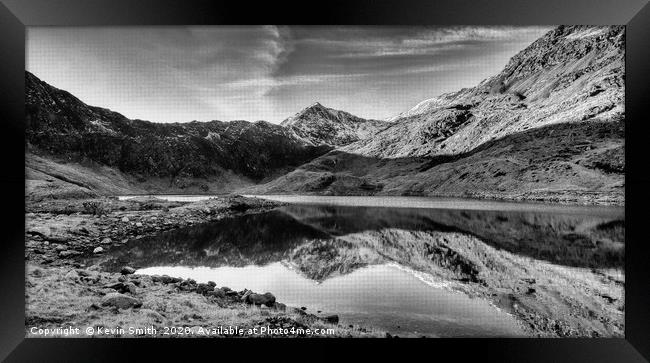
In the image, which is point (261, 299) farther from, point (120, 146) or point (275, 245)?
point (120, 146)

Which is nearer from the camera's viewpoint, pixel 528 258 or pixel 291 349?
pixel 291 349

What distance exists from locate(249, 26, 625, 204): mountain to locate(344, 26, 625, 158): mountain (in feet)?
1.45

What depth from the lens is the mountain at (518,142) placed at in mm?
83812

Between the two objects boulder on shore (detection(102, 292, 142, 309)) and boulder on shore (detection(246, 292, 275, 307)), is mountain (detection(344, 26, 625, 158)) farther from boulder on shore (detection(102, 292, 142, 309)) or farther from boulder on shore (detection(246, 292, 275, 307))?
boulder on shore (detection(102, 292, 142, 309))

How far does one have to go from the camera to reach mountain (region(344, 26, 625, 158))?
106 meters

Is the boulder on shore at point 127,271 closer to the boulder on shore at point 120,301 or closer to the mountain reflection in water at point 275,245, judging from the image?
the mountain reflection in water at point 275,245

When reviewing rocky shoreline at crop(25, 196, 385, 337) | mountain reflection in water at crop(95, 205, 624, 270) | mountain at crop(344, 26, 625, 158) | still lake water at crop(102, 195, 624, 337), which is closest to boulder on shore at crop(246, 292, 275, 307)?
rocky shoreline at crop(25, 196, 385, 337)

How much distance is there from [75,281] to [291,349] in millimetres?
5331

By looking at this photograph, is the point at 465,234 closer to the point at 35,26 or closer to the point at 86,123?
the point at 35,26

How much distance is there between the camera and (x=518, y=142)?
115500 millimetres

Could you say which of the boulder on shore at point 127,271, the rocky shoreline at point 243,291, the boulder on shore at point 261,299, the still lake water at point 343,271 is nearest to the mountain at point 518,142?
the still lake water at point 343,271

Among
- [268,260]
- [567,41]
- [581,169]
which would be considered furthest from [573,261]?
[567,41]

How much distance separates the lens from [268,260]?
46.7 ft

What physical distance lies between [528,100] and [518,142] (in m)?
37.4
